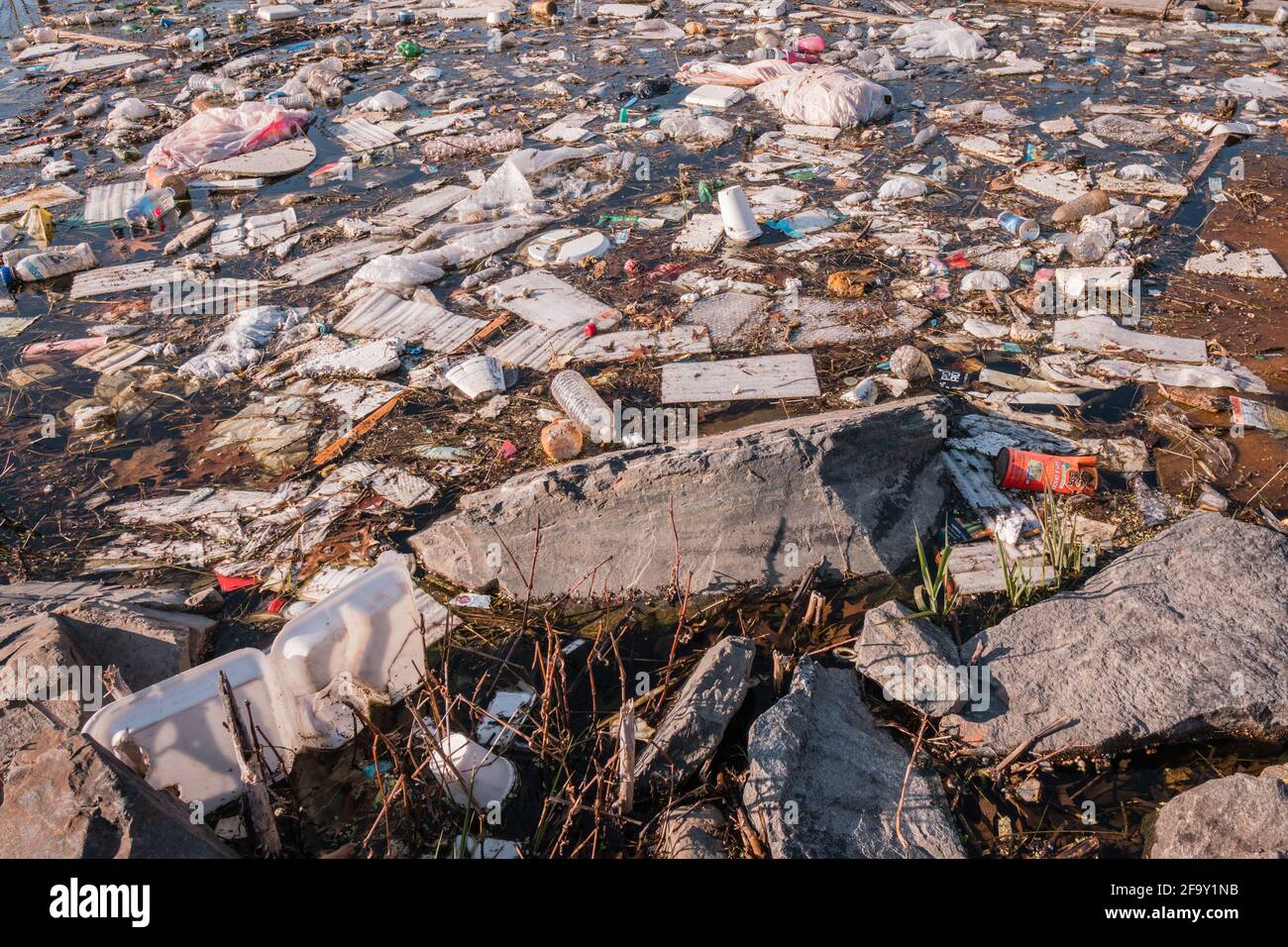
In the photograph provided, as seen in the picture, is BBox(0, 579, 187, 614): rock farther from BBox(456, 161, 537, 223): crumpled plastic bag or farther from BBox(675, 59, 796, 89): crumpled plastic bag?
BBox(675, 59, 796, 89): crumpled plastic bag

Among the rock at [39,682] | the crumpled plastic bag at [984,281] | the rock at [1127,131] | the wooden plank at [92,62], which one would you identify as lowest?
the rock at [39,682]

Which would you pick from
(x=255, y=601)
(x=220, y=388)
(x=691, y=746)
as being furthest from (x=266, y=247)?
(x=691, y=746)

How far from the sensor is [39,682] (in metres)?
2.68

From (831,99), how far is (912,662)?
227 inches

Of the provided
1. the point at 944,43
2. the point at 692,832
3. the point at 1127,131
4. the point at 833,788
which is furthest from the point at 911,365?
the point at 944,43

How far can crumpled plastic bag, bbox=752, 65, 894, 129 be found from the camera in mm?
7113

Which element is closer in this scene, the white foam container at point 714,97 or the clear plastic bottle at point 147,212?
the clear plastic bottle at point 147,212

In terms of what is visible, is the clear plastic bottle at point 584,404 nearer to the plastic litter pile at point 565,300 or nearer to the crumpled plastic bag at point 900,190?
the plastic litter pile at point 565,300

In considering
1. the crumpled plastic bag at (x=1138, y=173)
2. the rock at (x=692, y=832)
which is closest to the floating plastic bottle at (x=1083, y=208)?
the crumpled plastic bag at (x=1138, y=173)

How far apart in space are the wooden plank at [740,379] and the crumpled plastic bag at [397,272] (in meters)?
1.85

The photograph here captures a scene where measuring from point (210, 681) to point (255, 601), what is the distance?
85 cm

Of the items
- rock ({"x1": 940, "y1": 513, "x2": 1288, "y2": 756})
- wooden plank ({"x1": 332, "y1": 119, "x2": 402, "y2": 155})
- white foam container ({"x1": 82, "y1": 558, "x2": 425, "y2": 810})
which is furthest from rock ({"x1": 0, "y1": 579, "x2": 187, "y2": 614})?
wooden plank ({"x1": 332, "y1": 119, "x2": 402, "y2": 155})

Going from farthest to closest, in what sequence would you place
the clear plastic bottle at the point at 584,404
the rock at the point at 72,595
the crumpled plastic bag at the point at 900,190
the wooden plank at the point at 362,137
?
the wooden plank at the point at 362,137 → the crumpled plastic bag at the point at 900,190 → the clear plastic bottle at the point at 584,404 → the rock at the point at 72,595

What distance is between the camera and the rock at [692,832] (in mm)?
2299
